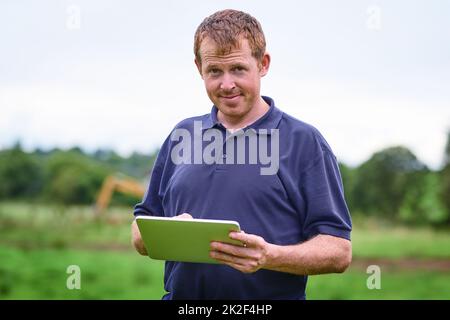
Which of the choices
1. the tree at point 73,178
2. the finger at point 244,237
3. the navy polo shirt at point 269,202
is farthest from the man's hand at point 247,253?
the tree at point 73,178

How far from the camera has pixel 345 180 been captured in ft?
29.7

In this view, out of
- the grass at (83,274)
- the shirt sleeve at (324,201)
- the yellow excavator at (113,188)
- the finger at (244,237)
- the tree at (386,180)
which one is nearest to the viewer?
the finger at (244,237)

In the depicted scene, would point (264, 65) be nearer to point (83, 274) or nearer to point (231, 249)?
point (231, 249)

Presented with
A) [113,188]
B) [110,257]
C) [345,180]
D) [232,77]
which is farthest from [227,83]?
[110,257]

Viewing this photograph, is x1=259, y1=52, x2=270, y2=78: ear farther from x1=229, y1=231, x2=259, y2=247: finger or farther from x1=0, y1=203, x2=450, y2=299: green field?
x1=0, y1=203, x2=450, y2=299: green field

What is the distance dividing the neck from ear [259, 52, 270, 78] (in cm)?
11

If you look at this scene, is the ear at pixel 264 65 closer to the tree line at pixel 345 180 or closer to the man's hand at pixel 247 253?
the man's hand at pixel 247 253

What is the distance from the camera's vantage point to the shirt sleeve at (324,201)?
2.24m

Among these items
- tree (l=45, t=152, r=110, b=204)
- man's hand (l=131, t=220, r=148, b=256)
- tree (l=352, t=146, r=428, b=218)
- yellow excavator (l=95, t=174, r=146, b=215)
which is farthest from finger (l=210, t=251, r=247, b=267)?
tree (l=45, t=152, r=110, b=204)

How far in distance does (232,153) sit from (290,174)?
0.25m

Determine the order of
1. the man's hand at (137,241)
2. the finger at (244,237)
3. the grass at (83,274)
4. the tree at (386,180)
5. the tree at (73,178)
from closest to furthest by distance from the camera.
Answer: the finger at (244,237), the man's hand at (137,241), the tree at (386,180), the grass at (83,274), the tree at (73,178)
